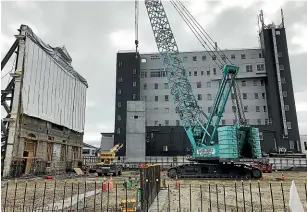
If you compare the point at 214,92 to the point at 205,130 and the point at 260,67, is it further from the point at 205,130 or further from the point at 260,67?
the point at 205,130

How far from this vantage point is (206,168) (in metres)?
27.5

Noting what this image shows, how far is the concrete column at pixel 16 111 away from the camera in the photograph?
2666 cm

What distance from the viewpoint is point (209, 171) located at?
27266 millimetres

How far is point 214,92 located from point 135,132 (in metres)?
20.9

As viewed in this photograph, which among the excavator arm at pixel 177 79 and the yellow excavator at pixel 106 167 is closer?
the yellow excavator at pixel 106 167

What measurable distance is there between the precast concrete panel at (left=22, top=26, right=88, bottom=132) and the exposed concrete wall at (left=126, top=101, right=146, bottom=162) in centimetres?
934

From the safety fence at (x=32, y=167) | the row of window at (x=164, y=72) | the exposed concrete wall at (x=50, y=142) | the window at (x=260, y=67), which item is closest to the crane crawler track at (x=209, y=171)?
the safety fence at (x=32, y=167)

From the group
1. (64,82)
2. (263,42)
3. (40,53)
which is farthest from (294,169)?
(40,53)

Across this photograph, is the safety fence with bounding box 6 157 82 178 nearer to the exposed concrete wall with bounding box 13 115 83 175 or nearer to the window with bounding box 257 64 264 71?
the exposed concrete wall with bounding box 13 115 83 175

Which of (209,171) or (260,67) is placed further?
(260,67)

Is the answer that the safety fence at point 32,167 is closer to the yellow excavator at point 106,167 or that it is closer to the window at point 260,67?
the yellow excavator at point 106,167

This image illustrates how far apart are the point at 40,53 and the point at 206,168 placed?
2583 centimetres

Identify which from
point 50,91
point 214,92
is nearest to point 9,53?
point 50,91

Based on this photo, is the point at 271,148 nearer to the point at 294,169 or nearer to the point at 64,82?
the point at 294,169
